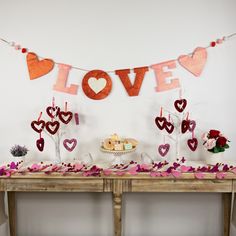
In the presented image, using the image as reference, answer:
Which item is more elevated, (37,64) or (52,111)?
(37,64)

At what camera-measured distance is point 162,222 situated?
2.36 meters

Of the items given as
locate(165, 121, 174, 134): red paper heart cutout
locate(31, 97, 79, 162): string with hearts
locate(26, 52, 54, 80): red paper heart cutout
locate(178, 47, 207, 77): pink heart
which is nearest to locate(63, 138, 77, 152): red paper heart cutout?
locate(31, 97, 79, 162): string with hearts

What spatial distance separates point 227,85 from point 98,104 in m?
1.03

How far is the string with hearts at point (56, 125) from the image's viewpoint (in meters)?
2.14

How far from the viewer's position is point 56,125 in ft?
7.03

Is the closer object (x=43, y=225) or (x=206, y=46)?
(x=206, y=46)

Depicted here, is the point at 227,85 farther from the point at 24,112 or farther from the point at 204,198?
the point at 24,112

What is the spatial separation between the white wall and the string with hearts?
A: 0.08 meters

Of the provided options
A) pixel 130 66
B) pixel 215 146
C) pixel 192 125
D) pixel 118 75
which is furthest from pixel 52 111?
pixel 215 146

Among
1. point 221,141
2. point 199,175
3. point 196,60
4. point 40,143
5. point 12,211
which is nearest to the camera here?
point 199,175

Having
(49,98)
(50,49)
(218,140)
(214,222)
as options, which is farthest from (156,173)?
(50,49)

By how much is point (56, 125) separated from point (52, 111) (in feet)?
0.56

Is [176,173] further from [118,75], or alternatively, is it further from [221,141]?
[118,75]

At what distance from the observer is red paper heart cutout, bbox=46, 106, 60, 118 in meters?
2.18
